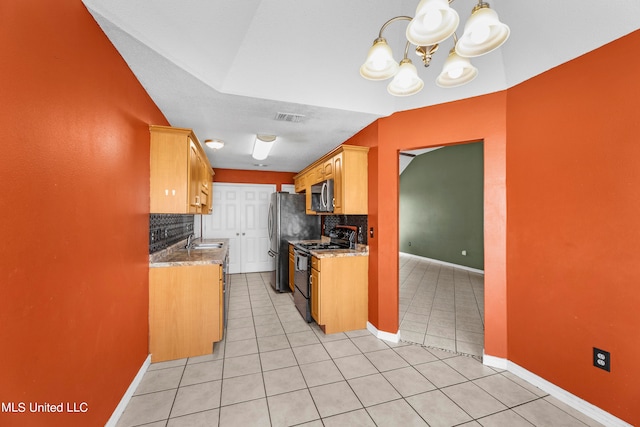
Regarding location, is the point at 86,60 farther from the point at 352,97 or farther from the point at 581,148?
the point at 581,148

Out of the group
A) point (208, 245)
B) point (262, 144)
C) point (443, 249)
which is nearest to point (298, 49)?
point (262, 144)

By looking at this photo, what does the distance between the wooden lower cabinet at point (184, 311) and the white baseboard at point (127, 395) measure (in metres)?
0.14

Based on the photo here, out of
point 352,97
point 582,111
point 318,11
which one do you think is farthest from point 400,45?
point 582,111

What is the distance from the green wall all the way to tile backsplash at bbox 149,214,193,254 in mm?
6111

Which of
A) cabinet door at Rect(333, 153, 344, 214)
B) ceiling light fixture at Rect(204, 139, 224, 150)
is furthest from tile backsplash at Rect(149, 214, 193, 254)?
cabinet door at Rect(333, 153, 344, 214)

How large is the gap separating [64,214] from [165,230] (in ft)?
7.19

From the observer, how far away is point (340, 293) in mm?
3062

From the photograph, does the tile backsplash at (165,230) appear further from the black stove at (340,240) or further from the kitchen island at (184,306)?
the black stove at (340,240)

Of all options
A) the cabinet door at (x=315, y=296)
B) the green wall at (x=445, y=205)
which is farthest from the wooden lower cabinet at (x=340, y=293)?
the green wall at (x=445, y=205)

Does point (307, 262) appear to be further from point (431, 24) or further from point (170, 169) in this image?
point (431, 24)

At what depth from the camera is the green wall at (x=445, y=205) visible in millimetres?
5980

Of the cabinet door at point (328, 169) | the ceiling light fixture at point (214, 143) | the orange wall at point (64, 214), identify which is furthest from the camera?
the ceiling light fixture at point (214, 143)

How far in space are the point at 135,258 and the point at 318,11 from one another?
2.43 metres

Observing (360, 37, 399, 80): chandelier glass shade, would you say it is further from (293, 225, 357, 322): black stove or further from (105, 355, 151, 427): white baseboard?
(105, 355, 151, 427): white baseboard
